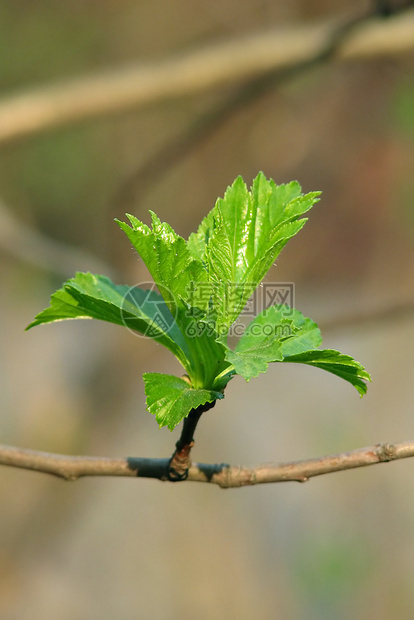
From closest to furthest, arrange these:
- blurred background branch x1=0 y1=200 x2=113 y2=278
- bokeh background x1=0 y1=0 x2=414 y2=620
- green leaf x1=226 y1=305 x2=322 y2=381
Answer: green leaf x1=226 y1=305 x2=322 y2=381
blurred background branch x1=0 y1=200 x2=113 y2=278
bokeh background x1=0 y1=0 x2=414 y2=620

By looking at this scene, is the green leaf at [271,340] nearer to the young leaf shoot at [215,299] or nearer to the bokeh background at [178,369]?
the young leaf shoot at [215,299]

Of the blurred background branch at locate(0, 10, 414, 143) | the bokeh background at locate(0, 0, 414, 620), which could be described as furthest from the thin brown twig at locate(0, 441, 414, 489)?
the bokeh background at locate(0, 0, 414, 620)

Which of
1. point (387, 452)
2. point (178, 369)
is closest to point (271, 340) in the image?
point (387, 452)

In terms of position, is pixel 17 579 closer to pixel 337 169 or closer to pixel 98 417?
pixel 98 417

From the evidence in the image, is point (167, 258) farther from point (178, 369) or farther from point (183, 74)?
point (178, 369)

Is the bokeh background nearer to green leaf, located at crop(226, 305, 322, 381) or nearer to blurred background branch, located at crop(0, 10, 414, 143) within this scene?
blurred background branch, located at crop(0, 10, 414, 143)

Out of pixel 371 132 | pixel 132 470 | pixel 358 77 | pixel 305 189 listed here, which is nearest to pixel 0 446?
pixel 132 470
